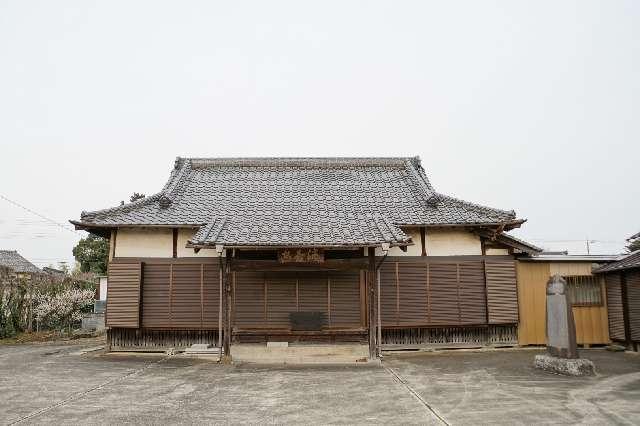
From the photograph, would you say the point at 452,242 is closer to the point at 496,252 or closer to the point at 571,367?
the point at 496,252

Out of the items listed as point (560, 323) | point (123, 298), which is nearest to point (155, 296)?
point (123, 298)

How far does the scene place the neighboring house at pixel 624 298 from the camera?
40.9 ft

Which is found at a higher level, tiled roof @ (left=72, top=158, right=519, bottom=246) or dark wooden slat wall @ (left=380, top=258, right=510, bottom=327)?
tiled roof @ (left=72, top=158, right=519, bottom=246)

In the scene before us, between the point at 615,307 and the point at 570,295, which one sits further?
the point at 570,295

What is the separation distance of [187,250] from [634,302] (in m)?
12.8

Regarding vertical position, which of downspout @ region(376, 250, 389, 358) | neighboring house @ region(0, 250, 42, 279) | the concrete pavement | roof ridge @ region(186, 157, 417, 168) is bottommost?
the concrete pavement

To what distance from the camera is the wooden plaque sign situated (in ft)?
38.6

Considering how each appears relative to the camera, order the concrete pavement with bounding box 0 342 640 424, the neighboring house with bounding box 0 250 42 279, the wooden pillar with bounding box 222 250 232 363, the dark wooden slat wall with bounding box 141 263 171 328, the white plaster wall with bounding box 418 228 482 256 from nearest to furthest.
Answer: the concrete pavement with bounding box 0 342 640 424, the wooden pillar with bounding box 222 250 232 363, the dark wooden slat wall with bounding box 141 263 171 328, the white plaster wall with bounding box 418 228 482 256, the neighboring house with bounding box 0 250 42 279

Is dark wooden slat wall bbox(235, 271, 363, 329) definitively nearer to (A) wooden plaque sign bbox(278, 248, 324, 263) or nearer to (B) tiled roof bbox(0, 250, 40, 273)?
(A) wooden plaque sign bbox(278, 248, 324, 263)

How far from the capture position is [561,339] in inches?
384

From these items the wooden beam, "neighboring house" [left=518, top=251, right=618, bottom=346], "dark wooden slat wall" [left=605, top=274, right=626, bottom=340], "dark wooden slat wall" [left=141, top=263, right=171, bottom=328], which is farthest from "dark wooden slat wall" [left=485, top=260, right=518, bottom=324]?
"dark wooden slat wall" [left=141, top=263, right=171, bottom=328]

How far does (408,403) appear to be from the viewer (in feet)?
24.1

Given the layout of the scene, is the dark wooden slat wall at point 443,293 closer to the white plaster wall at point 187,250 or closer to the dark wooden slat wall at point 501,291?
the dark wooden slat wall at point 501,291

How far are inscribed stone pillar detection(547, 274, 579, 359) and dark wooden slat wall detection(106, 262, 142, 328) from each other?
10825 millimetres
